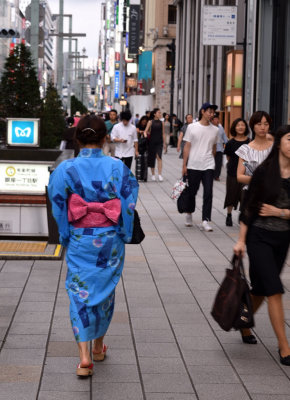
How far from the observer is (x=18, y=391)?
5.10 meters

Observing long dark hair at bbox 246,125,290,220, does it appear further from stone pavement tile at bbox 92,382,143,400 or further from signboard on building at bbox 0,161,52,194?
signboard on building at bbox 0,161,52,194

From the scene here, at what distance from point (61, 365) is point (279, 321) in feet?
4.91

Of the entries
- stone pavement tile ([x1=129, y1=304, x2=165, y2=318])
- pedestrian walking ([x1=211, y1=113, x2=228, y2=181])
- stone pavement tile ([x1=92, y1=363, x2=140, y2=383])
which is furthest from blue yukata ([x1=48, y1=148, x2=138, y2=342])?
pedestrian walking ([x1=211, y1=113, x2=228, y2=181])

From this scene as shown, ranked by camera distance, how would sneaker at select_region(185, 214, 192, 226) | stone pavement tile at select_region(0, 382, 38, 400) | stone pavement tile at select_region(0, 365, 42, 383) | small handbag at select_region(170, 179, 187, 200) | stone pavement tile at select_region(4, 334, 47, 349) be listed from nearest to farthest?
stone pavement tile at select_region(0, 382, 38, 400) < stone pavement tile at select_region(0, 365, 42, 383) < stone pavement tile at select_region(4, 334, 47, 349) < small handbag at select_region(170, 179, 187, 200) < sneaker at select_region(185, 214, 192, 226)

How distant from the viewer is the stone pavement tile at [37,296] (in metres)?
7.74

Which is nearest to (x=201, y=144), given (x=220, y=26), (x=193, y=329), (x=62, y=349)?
(x=193, y=329)

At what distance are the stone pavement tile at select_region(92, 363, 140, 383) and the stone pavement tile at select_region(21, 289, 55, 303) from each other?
2035 mm

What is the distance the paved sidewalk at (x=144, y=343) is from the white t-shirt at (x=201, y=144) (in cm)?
277

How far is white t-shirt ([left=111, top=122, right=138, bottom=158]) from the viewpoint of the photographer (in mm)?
19453

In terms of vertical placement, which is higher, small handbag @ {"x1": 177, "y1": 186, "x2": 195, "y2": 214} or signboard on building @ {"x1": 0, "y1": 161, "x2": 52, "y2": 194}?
signboard on building @ {"x1": 0, "y1": 161, "x2": 52, "y2": 194}

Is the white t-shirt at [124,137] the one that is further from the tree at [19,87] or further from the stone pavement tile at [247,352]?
the stone pavement tile at [247,352]

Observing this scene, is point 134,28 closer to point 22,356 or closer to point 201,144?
point 201,144

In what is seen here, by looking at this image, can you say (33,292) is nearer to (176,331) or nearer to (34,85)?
(176,331)

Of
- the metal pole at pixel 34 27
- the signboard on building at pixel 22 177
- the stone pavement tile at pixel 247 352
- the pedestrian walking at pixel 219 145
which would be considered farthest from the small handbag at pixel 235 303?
the pedestrian walking at pixel 219 145
